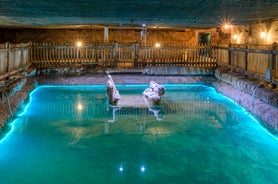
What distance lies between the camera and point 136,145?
7.21 m

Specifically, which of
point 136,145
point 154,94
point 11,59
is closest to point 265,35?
point 154,94

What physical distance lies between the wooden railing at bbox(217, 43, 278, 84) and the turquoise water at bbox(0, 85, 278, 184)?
1.43 metres

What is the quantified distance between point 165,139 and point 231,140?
5.07ft

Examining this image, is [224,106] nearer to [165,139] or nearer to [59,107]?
[165,139]

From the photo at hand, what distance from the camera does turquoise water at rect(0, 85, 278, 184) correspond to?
5.62 m

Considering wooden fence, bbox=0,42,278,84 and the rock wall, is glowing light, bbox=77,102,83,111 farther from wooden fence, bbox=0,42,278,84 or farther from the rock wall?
the rock wall

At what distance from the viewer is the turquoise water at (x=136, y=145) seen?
221 inches

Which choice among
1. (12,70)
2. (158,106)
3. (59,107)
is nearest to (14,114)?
(59,107)

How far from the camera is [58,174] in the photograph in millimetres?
5617

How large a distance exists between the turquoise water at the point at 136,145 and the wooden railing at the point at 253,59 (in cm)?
143

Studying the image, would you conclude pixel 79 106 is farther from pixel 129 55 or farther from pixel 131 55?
pixel 131 55

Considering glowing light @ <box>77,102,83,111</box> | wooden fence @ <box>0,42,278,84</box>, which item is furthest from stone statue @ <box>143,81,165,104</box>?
wooden fence @ <box>0,42,278,84</box>

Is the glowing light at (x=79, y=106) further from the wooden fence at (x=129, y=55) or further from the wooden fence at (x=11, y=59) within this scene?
the wooden fence at (x=129, y=55)

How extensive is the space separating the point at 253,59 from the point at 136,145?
23.2ft
